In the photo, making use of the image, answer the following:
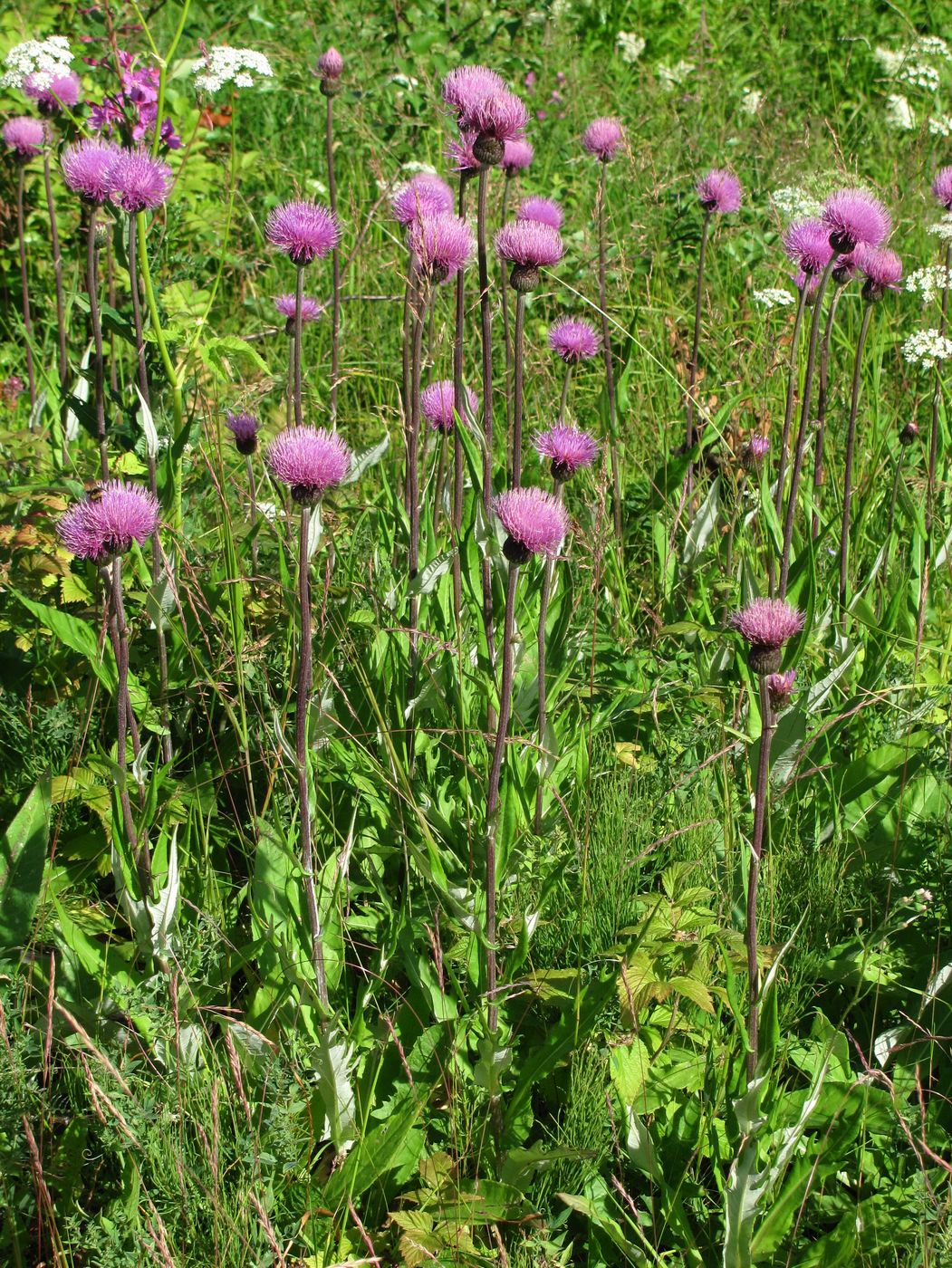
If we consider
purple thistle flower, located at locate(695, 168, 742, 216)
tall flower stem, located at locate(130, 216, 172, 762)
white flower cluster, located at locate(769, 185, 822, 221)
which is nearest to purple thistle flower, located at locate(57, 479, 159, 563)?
tall flower stem, located at locate(130, 216, 172, 762)

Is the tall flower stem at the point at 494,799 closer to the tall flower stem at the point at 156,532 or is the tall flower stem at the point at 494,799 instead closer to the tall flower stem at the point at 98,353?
the tall flower stem at the point at 156,532

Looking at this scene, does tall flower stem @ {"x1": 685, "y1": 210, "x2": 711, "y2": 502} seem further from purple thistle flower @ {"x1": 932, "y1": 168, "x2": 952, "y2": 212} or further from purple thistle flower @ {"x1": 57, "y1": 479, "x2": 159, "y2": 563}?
purple thistle flower @ {"x1": 57, "y1": 479, "x2": 159, "y2": 563}

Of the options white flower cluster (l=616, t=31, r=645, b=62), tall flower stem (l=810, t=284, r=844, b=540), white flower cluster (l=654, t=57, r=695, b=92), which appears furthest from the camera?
white flower cluster (l=616, t=31, r=645, b=62)

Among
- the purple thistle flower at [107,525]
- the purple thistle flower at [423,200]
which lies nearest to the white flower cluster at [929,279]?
the purple thistle flower at [423,200]

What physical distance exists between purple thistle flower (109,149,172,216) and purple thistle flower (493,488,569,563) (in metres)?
0.86

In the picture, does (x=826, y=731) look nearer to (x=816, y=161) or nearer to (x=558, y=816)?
(x=558, y=816)

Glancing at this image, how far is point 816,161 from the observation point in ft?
14.2

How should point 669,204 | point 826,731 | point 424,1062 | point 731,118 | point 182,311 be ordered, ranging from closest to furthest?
point 424,1062, point 826,731, point 182,311, point 669,204, point 731,118

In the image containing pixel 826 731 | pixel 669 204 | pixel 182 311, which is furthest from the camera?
pixel 669 204

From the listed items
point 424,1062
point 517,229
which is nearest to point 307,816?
point 424,1062

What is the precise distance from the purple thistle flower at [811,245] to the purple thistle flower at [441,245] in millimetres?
676

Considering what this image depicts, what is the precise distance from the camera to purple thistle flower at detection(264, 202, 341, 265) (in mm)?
2039

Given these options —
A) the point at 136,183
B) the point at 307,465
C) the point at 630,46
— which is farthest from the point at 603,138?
the point at 630,46

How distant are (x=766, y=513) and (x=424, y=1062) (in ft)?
4.29
